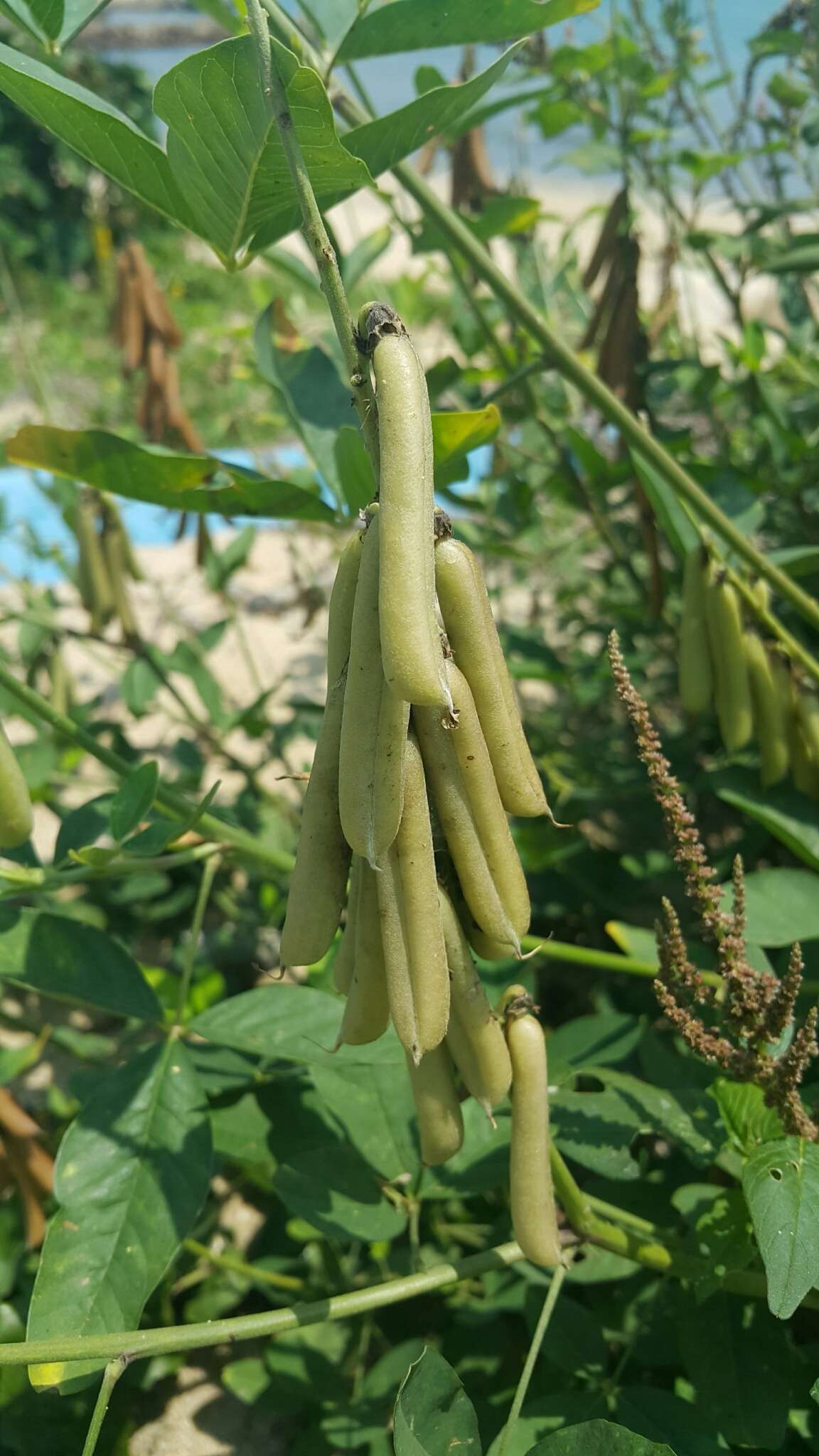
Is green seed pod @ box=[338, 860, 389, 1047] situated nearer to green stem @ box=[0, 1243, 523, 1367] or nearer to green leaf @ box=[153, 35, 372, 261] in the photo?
green stem @ box=[0, 1243, 523, 1367]

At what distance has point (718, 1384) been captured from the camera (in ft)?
3.76

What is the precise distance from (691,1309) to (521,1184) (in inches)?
16.2

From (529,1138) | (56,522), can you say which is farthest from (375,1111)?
(56,522)

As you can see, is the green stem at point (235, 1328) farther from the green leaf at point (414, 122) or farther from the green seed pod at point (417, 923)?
the green leaf at point (414, 122)

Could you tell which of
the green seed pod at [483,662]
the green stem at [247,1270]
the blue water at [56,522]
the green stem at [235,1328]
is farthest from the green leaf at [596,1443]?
the blue water at [56,522]

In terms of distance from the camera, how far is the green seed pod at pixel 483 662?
779 millimetres

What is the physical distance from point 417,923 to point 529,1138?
0.92 feet

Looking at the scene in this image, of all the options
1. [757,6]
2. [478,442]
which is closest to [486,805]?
[478,442]

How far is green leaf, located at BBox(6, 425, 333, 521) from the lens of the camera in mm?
1251

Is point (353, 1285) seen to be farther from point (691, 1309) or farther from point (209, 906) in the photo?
point (209, 906)

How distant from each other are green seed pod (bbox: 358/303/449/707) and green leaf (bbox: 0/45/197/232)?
0.45 metres

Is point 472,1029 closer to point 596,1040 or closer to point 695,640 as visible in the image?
point 596,1040

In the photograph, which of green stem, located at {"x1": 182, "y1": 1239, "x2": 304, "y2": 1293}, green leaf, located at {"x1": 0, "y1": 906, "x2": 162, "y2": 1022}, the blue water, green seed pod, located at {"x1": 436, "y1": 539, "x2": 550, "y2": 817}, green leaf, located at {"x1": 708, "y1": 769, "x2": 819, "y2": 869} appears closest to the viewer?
green seed pod, located at {"x1": 436, "y1": 539, "x2": 550, "y2": 817}

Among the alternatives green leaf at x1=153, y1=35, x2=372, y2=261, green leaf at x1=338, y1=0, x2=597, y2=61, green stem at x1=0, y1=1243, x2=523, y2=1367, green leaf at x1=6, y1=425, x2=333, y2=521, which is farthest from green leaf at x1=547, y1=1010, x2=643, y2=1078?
green leaf at x1=338, y1=0, x2=597, y2=61
